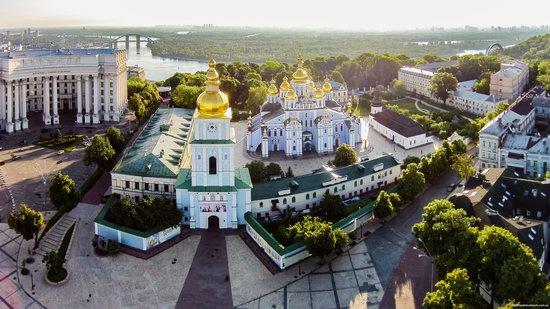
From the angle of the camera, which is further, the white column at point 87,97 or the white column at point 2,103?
the white column at point 87,97

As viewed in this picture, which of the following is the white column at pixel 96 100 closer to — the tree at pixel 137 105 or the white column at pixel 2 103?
the tree at pixel 137 105

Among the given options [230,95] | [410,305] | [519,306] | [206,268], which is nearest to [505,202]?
[410,305]

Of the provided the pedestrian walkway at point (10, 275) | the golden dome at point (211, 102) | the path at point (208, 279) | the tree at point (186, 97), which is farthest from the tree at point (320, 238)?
the tree at point (186, 97)

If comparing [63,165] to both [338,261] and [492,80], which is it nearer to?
[338,261]

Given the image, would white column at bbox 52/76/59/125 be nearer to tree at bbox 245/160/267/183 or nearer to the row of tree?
tree at bbox 245/160/267/183

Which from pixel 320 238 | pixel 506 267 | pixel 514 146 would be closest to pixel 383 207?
pixel 320 238

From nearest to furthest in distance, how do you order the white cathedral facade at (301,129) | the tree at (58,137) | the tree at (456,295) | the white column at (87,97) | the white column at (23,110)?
the tree at (456,295)
the white cathedral facade at (301,129)
the tree at (58,137)
the white column at (23,110)
the white column at (87,97)

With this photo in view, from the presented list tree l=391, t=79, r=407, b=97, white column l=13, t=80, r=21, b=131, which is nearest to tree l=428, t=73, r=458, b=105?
tree l=391, t=79, r=407, b=97
